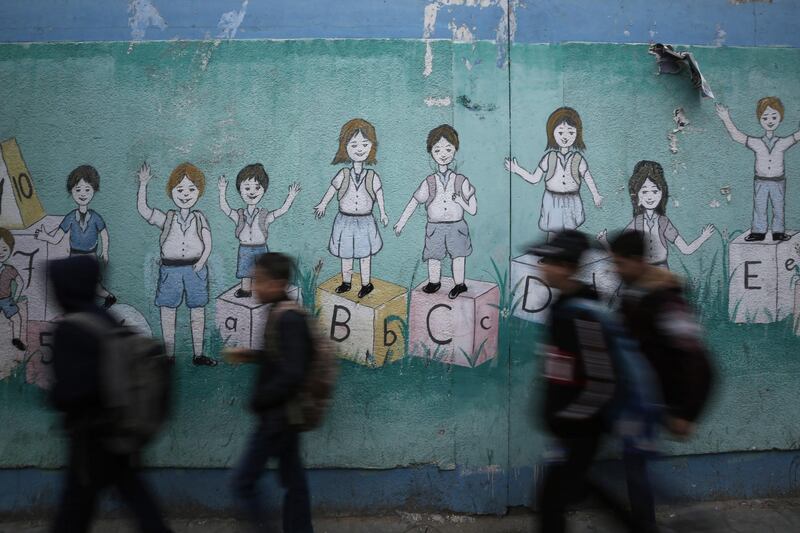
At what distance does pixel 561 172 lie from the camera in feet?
14.0

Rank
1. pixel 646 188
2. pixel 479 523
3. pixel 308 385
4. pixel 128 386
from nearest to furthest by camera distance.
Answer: pixel 128 386 → pixel 308 385 → pixel 479 523 → pixel 646 188

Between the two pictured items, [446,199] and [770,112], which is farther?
→ [770,112]

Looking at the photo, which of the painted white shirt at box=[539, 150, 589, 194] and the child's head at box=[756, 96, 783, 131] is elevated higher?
the child's head at box=[756, 96, 783, 131]

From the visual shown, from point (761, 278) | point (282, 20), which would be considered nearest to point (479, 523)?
point (761, 278)

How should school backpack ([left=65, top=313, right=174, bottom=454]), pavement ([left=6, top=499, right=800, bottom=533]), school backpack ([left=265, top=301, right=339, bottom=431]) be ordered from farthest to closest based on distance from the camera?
pavement ([left=6, top=499, right=800, bottom=533]), school backpack ([left=265, top=301, right=339, bottom=431]), school backpack ([left=65, top=313, right=174, bottom=454])

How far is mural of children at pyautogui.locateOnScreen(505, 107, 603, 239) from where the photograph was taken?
167 inches

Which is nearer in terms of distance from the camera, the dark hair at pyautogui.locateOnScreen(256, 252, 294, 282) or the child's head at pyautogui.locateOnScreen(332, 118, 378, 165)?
the dark hair at pyautogui.locateOnScreen(256, 252, 294, 282)

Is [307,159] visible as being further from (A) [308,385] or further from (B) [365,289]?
(A) [308,385]

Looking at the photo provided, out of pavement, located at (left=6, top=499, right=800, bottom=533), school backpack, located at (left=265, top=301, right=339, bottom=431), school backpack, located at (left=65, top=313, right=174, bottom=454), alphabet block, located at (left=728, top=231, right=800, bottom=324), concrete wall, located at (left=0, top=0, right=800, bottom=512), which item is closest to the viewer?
school backpack, located at (left=65, top=313, right=174, bottom=454)

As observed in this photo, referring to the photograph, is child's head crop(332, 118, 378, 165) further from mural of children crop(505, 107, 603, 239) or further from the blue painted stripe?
mural of children crop(505, 107, 603, 239)

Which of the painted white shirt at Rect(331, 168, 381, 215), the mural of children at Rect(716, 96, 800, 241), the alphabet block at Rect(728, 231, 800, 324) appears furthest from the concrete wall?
the alphabet block at Rect(728, 231, 800, 324)

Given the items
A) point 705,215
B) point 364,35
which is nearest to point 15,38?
point 364,35

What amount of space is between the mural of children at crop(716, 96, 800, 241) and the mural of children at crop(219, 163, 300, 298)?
125 inches

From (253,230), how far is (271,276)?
128 centimetres
